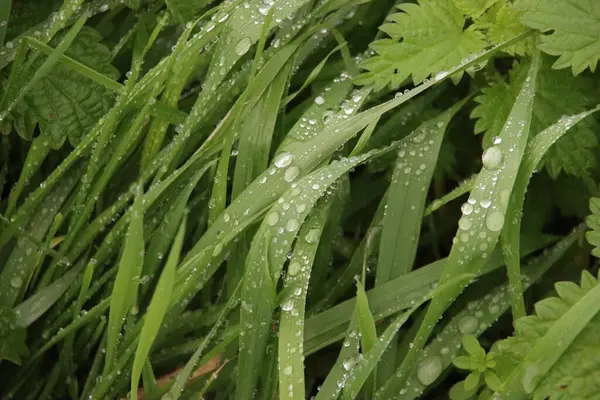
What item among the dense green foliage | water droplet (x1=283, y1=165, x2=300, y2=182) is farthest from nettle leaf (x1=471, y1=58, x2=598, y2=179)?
water droplet (x1=283, y1=165, x2=300, y2=182)

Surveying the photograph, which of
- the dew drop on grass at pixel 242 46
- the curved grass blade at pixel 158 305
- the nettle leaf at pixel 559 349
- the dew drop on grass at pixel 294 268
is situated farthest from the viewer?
the dew drop on grass at pixel 242 46

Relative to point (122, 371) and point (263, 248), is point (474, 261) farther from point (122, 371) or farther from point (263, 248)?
point (122, 371)

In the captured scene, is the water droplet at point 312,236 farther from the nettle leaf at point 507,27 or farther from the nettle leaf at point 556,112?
the nettle leaf at point 507,27

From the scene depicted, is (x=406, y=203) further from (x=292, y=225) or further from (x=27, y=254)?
(x=27, y=254)

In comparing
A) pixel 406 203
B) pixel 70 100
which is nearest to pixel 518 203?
pixel 406 203

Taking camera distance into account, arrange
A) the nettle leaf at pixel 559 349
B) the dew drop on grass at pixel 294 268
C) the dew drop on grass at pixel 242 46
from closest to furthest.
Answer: the nettle leaf at pixel 559 349 < the dew drop on grass at pixel 294 268 < the dew drop on grass at pixel 242 46

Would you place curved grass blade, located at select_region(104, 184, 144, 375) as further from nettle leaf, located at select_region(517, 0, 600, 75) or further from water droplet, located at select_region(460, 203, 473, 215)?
nettle leaf, located at select_region(517, 0, 600, 75)

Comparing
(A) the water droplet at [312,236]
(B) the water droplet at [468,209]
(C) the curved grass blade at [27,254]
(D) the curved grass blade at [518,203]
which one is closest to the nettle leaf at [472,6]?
(D) the curved grass blade at [518,203]
